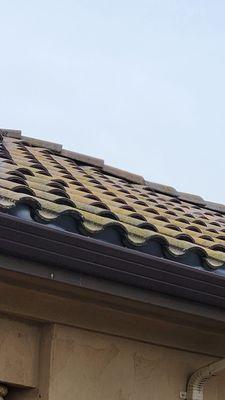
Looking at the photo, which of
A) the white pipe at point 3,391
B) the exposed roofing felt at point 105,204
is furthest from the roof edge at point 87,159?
the white pipe at point 3,391

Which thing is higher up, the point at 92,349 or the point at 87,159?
the point at 87,159

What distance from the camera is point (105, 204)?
207 inches

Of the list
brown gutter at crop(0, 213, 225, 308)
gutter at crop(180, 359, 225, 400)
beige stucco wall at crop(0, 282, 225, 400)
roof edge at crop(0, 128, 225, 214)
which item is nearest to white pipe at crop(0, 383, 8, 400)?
beige stucco wall at crop(0, 282, 225, 400)

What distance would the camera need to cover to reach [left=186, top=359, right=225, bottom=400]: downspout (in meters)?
5.07

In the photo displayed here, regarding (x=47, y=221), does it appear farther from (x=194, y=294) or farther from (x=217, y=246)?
(x=217, y=246)

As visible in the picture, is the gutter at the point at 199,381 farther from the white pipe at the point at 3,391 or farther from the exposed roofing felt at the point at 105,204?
the white pipe at the point at 3,391

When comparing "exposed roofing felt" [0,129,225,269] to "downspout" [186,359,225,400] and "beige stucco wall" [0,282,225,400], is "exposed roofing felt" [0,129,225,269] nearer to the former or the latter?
"beige stucco wall" [0,282,225,400]

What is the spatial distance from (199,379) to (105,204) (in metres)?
1.06

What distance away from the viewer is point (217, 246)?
17.5ft

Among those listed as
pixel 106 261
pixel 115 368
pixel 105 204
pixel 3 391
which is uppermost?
pixel 105 204

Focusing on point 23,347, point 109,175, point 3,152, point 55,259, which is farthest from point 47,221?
point 109,175

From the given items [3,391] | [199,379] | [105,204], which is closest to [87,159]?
[105,204]

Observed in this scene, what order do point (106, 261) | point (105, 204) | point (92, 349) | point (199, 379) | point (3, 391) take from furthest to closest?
1. point (105, 204)
2. point (199, 379)
3. point (92, 349)
4. point (3, 391)
5. point (106, 261)

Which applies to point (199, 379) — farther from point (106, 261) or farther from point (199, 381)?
point (106, 261)
